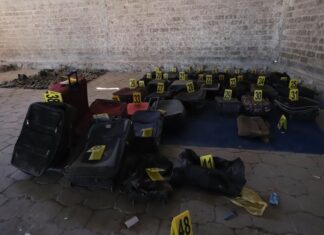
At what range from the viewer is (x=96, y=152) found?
176 cm

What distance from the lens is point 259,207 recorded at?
4.98 ft

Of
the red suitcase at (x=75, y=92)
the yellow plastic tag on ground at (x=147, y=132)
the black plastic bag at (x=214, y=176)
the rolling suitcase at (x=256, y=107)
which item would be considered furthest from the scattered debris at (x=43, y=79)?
the black plastic bag at (x=214, y=176)

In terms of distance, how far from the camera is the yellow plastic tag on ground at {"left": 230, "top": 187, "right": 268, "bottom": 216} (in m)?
1.50

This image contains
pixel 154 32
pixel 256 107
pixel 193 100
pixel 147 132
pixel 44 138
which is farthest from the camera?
pixel 154 32

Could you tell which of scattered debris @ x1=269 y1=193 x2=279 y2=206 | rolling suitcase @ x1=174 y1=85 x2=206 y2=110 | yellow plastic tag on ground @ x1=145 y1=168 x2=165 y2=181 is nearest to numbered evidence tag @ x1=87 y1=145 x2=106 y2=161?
yellow plastic tag on ground @ x1=145 y1=168 x2=165 y2=181

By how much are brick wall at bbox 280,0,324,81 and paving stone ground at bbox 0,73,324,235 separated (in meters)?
2.05

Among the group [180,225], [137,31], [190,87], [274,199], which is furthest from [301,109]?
[137,31]

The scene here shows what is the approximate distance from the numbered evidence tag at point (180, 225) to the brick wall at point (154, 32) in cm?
343

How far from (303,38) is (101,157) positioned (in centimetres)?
370

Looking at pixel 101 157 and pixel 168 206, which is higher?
pixel 101 157

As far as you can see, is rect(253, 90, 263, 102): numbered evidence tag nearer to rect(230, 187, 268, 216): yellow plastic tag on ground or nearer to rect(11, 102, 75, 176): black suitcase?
rect(230, 187, 268, 216): yellow plastic tag on ground

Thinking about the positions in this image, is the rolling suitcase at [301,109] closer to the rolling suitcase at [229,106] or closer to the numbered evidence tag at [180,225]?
the rolling suitcase at [229,106]

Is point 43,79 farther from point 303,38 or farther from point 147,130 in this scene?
point 303,38

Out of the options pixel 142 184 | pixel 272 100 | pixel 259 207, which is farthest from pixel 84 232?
Result: pixel 272 100
